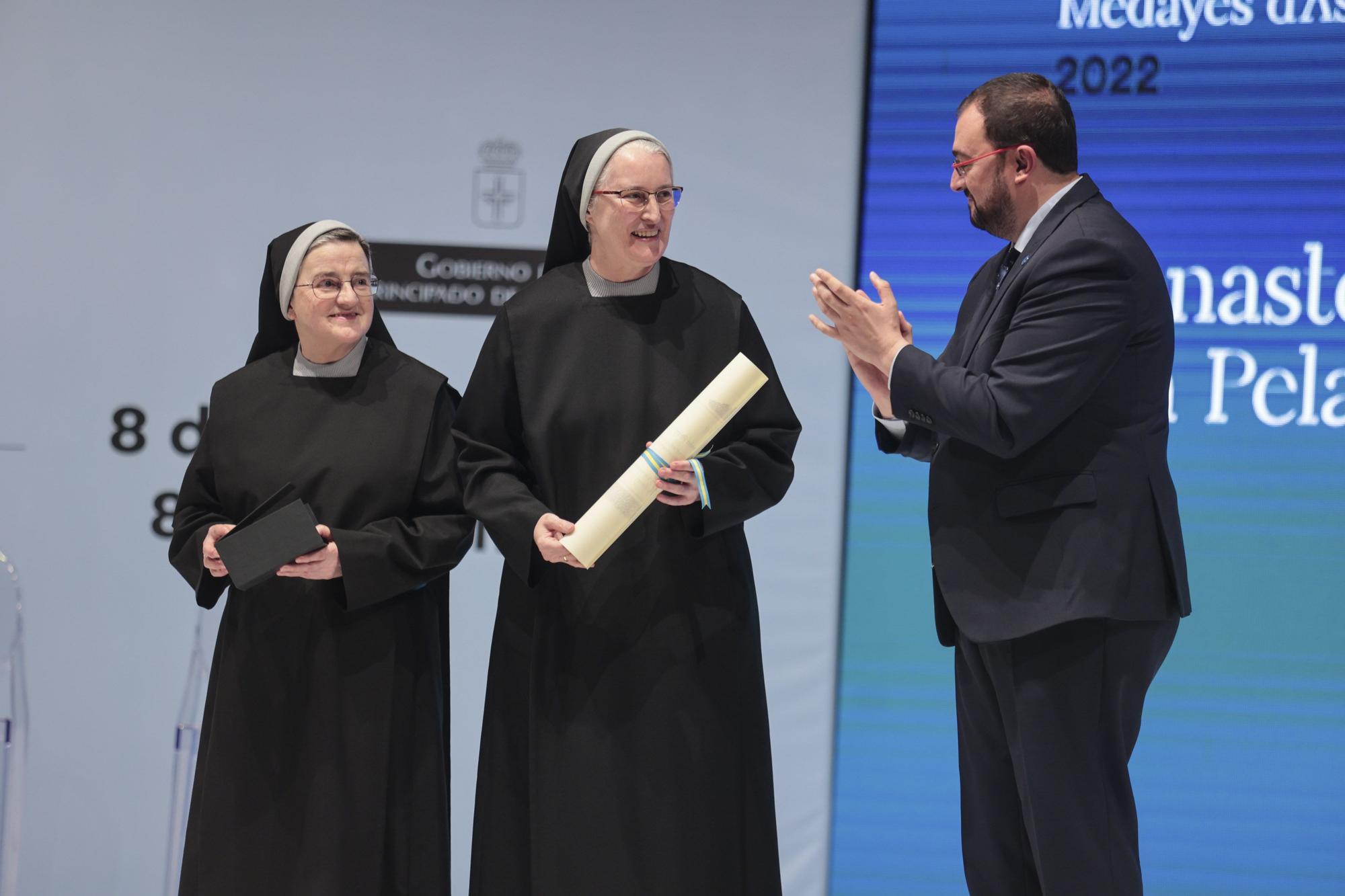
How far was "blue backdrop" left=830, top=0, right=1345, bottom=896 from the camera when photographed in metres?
4.19

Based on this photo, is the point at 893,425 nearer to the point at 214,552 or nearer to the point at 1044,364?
the point at 1044,364

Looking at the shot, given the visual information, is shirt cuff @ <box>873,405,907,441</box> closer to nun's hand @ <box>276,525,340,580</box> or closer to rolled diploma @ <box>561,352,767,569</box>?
rolled diploma @ <box>561,352,767,569</box>

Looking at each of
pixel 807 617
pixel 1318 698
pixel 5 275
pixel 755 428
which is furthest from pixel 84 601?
pixel 1318 698

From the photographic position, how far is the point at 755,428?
2.89 m

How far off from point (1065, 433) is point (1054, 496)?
132 millimetres

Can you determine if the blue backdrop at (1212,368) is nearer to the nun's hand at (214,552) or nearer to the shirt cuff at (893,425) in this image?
the shirt cuff at (893,425)

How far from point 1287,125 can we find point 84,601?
15.3 feet

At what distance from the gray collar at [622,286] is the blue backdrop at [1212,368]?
5.56ft

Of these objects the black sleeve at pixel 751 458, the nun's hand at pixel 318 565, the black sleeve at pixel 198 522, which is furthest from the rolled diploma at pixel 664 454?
the black sleeve at pixel 198 522

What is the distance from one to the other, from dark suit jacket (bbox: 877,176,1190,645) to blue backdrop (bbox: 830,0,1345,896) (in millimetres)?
1840

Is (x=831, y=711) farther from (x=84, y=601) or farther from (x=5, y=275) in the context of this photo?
(x=5, y=275)

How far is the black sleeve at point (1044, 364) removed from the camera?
7.80 feet

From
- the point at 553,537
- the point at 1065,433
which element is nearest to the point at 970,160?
the point at 1065,433

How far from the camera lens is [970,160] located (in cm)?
262
